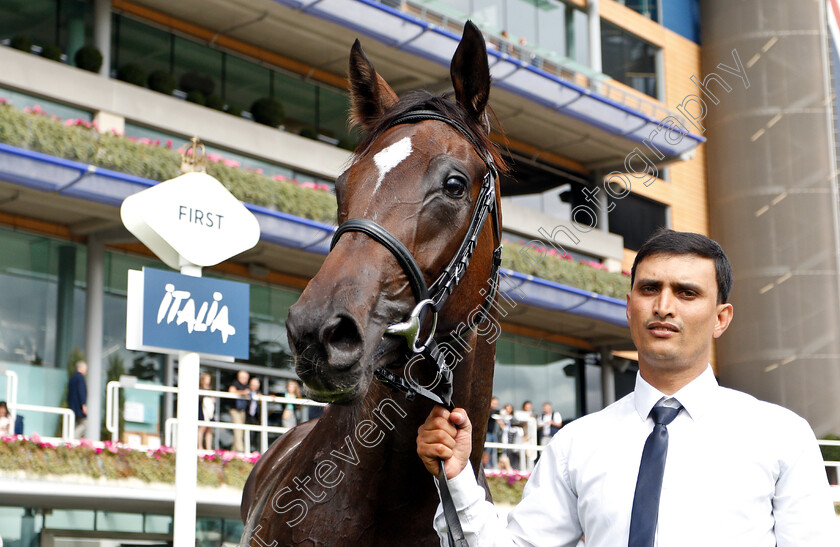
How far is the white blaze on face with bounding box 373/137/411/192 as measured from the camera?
9.20ft

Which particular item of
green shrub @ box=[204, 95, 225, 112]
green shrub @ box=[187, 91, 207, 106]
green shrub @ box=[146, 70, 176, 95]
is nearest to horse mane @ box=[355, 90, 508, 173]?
green shrub @ box=[146, 70, 176, 95]

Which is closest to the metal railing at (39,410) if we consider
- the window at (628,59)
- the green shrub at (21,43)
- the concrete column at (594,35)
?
the green shrub at (21,43)

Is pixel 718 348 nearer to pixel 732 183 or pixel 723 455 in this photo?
pixel 732 183

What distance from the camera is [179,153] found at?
651 inches

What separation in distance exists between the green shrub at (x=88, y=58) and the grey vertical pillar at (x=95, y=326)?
117 inches

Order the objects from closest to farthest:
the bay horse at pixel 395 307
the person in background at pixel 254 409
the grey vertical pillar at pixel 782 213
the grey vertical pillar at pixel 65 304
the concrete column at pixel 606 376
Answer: the bay horse at pixel 395 307
the person in background at pixel 254 409
the grey vertical pillar at pixel 65 304
the concrete column at pixel 606 376
the grey vertical pillar at pixel 782 213

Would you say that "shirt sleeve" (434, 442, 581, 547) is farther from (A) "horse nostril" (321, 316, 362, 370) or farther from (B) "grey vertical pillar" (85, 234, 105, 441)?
(B) "grey vertical pillar" (85, 234, 105, 441)

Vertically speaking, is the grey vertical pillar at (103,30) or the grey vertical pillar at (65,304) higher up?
the grey vertical pillar at (103,30)

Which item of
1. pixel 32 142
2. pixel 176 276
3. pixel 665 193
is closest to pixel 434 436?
pixel 176 276

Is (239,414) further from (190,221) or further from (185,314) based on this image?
(185,314)

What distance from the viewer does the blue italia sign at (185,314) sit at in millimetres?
4844

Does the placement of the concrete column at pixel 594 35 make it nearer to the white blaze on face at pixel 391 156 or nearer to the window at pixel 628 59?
the window at pixel 628 59

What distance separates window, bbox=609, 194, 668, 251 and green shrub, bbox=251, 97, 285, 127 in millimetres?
11524

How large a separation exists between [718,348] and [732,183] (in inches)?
201
